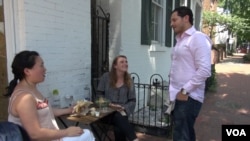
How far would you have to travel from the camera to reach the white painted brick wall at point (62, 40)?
10.6 feet

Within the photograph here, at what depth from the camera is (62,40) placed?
12.1ft

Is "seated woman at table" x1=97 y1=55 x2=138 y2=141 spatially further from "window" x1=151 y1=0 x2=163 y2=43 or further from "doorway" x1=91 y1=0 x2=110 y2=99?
"window" x1=151 y1=0 x2=163 y2=43

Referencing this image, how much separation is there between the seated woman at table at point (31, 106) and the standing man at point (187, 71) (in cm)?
95

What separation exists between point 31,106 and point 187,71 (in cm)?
148

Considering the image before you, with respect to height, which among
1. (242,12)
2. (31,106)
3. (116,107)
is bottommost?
(116,107)

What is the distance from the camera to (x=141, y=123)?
198 inches

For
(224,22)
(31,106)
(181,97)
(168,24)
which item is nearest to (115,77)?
(181,97)

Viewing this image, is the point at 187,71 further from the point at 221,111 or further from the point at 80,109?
the point at 221,111

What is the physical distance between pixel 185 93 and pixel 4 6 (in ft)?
6.62

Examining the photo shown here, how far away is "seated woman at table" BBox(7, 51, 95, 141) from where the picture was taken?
223 centimetres

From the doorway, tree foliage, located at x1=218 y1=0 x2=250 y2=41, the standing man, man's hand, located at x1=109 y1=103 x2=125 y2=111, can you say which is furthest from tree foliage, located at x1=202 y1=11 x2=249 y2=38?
the standing man

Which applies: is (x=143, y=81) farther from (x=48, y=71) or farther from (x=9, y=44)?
(x=9, y=44)

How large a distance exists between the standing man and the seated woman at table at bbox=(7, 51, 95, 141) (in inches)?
37.5

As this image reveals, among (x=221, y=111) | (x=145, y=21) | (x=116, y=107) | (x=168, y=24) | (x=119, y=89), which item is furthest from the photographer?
(x=168, y=24)
